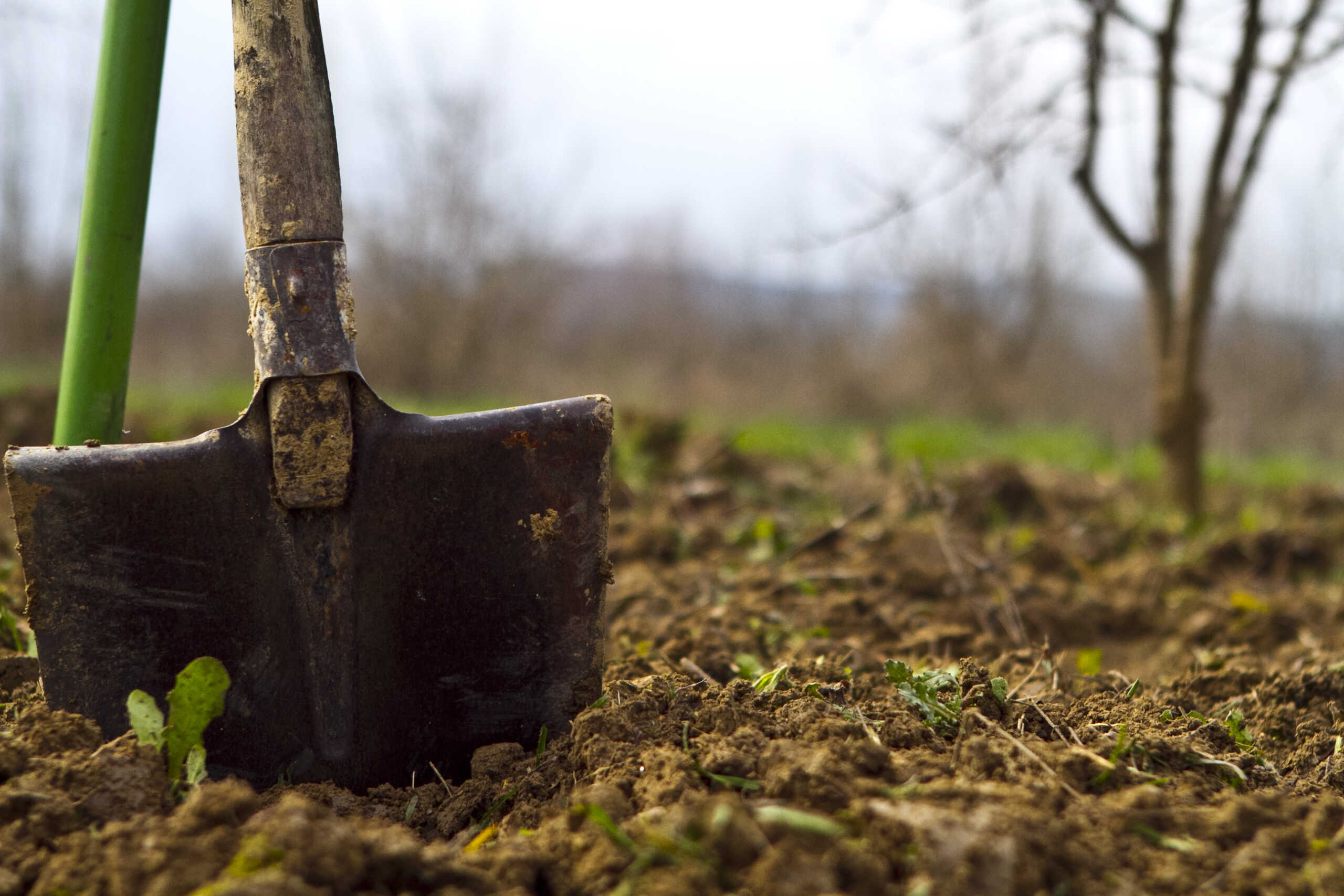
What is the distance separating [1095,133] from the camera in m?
4.07

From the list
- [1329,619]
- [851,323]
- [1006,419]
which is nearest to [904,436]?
[1329,619]

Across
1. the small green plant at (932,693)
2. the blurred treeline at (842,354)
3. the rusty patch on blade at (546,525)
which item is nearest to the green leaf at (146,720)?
the rusty patch on blade at (546,525)

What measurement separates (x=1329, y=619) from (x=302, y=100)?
121 inches

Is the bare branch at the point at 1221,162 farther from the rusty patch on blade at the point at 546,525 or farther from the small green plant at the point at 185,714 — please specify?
the small green plant at the point at 185,714

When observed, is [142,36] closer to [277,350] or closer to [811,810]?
[277,350]

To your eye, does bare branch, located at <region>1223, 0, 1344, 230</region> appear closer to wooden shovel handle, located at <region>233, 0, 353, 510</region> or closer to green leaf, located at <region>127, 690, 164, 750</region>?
wooden shovel handle, located at <region>233, 0, 353, 510</region>

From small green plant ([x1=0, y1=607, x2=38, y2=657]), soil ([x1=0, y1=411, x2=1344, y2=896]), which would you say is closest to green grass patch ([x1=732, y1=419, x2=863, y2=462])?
soil ([x1=0, y1=411, x2=1344, y2=896])

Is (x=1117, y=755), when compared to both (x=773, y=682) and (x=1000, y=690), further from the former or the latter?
(x=773, y=682)

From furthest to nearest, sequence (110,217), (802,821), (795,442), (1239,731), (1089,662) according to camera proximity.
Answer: (795,442) → (1089,662) → (110,217) → (1239,731) → (802,821)

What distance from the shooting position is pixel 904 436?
320 inches

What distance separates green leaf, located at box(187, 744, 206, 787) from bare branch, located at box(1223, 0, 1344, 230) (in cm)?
422

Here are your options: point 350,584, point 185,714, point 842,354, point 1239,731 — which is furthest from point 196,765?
point 842,354

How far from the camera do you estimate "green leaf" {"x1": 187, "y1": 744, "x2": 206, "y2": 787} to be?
4.05ft

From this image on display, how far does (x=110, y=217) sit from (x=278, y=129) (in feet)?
1.51
